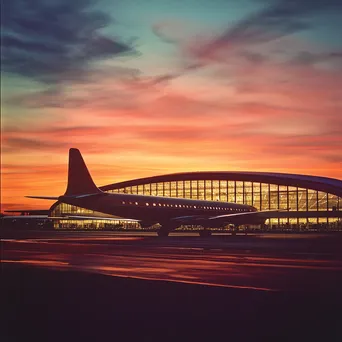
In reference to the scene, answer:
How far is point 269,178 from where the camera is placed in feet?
340

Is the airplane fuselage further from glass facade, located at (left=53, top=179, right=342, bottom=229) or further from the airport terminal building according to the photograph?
glass facade, located at (left=53, top=179, right=342, bottom=229)

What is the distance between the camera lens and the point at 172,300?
46.4 feet

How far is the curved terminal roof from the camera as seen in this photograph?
9919cm

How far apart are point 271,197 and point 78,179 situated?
52.0m

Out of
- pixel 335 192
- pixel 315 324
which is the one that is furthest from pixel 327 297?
pixel 335 192

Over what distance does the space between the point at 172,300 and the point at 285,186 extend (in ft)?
296

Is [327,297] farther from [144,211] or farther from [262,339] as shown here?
[144,211]

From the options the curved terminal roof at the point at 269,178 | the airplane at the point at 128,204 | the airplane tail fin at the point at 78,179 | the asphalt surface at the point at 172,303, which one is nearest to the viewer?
the asphalt surface at the point at 172,303

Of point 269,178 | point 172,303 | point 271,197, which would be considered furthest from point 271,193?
point 172,303

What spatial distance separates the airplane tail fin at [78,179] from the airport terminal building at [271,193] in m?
35.9

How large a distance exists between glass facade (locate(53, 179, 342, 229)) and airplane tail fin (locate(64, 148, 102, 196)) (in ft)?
162

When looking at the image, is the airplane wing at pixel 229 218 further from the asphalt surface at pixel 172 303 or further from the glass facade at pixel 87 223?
the asphalt surface at pixel 172 303

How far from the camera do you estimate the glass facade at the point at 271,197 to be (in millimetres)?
98500

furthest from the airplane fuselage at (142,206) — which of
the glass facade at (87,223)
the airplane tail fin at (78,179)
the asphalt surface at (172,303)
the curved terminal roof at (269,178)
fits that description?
the glass facade at (87,223)
